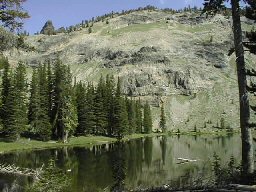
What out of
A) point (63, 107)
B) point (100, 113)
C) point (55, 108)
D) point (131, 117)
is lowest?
point (131, 117)

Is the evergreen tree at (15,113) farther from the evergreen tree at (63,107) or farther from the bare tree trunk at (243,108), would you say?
the bare tree trunk at (243,108)

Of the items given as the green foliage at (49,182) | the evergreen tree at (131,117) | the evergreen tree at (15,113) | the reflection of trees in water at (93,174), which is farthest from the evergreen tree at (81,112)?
the green foliage at (49,182)

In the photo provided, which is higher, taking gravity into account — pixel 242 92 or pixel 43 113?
pixel 43 113

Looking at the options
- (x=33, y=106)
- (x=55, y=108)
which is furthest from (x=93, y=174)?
(x=55, y=108)

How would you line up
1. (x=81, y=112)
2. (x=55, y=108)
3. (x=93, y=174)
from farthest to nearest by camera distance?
(x=81, y=112)
(x=55, y=108)
(x=93, y=174)

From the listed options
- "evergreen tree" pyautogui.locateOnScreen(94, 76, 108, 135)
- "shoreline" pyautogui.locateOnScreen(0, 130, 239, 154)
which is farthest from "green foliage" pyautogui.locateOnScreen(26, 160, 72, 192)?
"evergreen tree" pyautogui.locateOnScreen(94, 76, 108, 135)

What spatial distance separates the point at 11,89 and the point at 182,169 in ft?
187

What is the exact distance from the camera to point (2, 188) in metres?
35.3

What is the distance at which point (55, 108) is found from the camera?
106438 millimetres

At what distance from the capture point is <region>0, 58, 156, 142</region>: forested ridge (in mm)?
92938

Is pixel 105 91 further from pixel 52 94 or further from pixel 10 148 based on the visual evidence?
pixel 10 148

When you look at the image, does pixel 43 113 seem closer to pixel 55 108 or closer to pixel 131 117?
pixel 55 108

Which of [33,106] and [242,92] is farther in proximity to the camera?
[33,106]

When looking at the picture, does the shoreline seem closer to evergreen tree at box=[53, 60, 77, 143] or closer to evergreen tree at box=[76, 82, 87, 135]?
evergreen tree at box=[53, 60, 77, 143]
